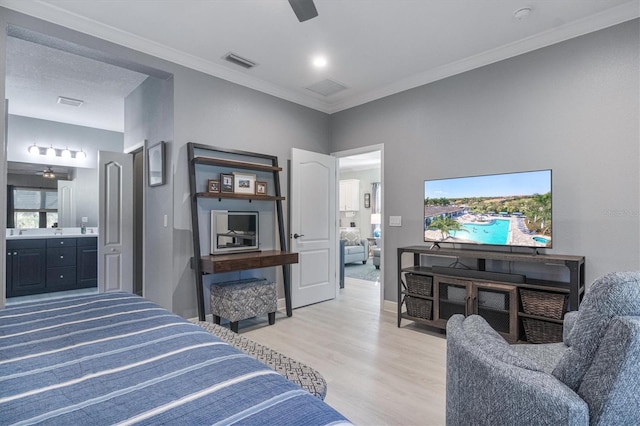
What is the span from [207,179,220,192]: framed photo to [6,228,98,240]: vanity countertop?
10.6ft

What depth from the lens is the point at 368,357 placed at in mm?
2820

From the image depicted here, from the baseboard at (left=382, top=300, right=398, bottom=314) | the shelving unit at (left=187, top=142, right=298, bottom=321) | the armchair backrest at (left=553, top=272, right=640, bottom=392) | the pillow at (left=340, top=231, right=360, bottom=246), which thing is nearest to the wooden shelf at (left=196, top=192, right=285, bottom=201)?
the shelving unit at (left=187, top=142, right=298, bottom=321)

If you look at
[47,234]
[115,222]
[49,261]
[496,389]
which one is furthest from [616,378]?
[47,234]

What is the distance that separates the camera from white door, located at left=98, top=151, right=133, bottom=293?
4348 mm

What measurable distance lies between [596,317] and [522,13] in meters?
2.55

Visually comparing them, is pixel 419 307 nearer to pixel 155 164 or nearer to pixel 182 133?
pixel 182 133

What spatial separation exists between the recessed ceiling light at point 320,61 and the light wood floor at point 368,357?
283cm

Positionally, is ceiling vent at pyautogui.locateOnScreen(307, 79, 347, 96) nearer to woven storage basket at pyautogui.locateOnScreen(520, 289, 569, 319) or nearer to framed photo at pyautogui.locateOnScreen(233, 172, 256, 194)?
framed photo at pyautogui.locateOnScreen(233, 172, 256, 194)

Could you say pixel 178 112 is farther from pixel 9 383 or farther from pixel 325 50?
pixel 9 383

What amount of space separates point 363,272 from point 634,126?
16.5 feet

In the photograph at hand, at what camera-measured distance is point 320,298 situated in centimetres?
460

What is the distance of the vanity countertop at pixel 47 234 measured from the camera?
4949mm

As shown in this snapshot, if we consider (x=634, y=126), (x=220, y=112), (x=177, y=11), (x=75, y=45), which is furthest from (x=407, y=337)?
(x=75, y=45)

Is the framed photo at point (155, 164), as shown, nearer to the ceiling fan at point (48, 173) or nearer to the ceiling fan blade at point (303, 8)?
the ceiling fan blade at point (303, 8)
